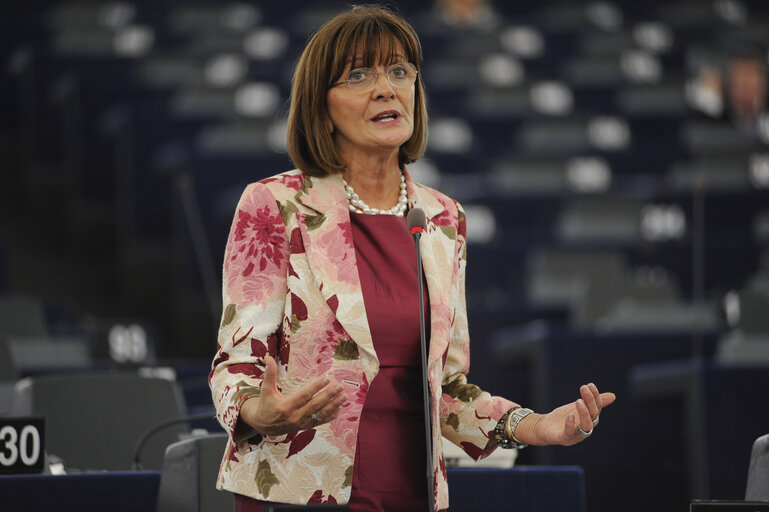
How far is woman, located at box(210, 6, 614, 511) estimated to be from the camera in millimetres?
1764

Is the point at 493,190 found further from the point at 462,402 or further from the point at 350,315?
the point at 350,315

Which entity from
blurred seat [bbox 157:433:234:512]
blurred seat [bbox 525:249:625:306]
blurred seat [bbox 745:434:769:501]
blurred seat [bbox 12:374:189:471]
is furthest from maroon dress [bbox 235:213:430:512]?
blurred seat [bbox 525:249:625:306]

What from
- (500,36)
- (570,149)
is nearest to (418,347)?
(570,149)

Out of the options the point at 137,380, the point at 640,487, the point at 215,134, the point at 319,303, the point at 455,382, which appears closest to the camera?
the point at 319,303

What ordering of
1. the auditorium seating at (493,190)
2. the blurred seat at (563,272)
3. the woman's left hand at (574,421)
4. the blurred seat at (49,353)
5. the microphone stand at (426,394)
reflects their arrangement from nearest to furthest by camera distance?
1. the microphone stand at (426,394)
2. the woman's left hand at (574,421)
3. the blurred seat at (49,353)
4. the auditorium seating at (493,190)
5. the blurred seat at (563,272)

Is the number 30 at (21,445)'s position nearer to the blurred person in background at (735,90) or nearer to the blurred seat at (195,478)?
the blurred seat at (195,478)

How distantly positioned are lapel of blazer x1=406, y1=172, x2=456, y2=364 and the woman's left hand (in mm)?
185

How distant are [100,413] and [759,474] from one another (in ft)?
5.27

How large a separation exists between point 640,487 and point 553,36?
20.6 ft

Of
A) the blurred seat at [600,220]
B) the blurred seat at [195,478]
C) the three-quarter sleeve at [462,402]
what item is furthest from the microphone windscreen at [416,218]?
the blurred seat at [600,220]

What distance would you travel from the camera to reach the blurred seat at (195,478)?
2.25 meters

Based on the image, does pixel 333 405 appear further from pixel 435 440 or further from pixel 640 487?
pixel 640 487

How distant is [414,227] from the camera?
181 cm

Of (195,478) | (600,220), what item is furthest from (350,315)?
(600,220)
